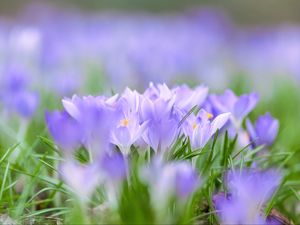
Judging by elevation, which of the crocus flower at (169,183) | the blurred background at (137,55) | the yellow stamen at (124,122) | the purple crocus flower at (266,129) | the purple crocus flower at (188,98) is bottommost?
the crocus flower at (169,183)

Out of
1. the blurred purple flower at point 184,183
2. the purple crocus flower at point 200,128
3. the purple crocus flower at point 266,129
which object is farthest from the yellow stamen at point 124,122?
the purple crocus flower at point 266,129

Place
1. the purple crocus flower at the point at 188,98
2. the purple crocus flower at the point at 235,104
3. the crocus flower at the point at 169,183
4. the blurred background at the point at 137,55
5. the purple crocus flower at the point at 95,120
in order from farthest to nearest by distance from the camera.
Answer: the blurred background at the point at 137,55 < the purple crocus flower at the point at 235,104 < the purple crocus flower at the point at 188,98 < the purple crocus flower at the point at 95,120 < the crocus flower at the point at 169,183

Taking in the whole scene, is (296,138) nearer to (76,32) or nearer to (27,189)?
(27,189)

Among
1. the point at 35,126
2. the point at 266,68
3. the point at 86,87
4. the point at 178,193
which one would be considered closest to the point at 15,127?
the point at 35,126

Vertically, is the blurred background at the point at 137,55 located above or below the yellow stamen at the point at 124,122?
above

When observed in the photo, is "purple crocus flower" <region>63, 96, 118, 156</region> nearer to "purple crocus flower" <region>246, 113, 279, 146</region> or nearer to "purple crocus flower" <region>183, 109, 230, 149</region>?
"purple crocus flower" <region>183, 109, 230, 149</region>

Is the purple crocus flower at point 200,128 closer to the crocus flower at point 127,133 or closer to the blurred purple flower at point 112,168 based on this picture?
the crocus flower at point 127,133

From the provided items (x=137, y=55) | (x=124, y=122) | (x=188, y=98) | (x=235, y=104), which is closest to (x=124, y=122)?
(x=124, y=122)
